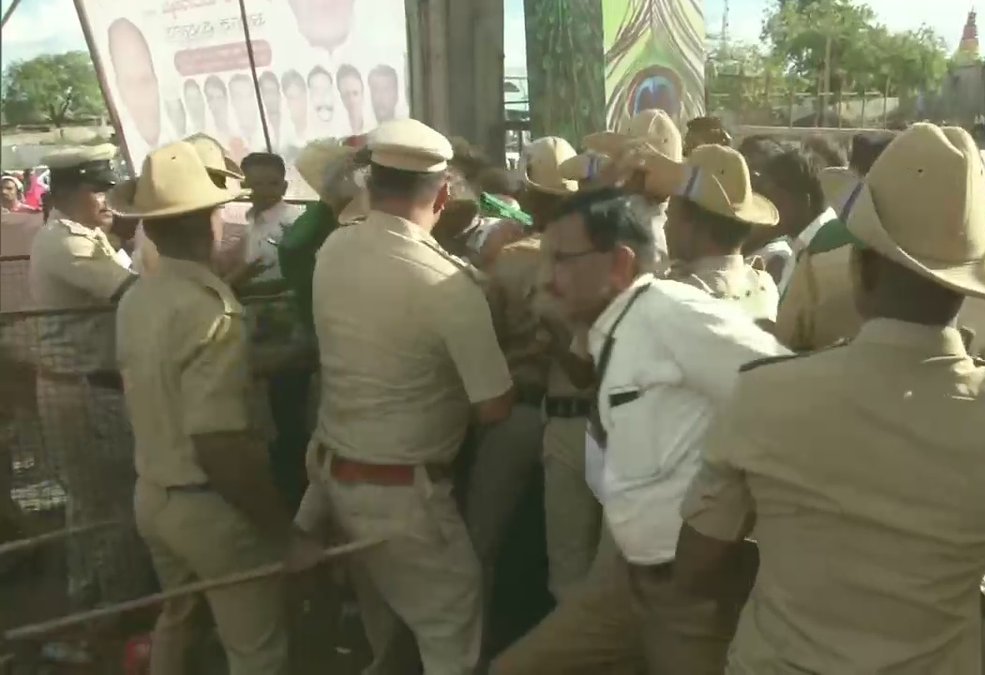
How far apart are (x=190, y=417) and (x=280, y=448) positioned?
1.12 metres

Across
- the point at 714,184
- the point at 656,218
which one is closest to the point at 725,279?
the point at 714,184

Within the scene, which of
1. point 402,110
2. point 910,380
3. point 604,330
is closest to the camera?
point 910,380

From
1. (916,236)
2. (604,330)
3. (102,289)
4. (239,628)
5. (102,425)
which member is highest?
(916,236)

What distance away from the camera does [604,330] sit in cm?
258

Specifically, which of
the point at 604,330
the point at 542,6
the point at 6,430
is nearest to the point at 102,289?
the point at 6,430

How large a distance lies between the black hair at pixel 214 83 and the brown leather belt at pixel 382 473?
5003 mm

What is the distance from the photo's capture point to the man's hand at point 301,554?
3.24m

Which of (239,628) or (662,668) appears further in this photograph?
(239,628)

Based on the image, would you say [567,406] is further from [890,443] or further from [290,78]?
[290,78]

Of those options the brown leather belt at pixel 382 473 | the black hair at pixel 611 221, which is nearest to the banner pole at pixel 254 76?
the brown leather belt at pixel 382 473

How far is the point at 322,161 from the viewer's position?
13.9 ft

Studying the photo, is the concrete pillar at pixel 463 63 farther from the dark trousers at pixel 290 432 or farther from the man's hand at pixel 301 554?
the man's hand at pixel 301 554

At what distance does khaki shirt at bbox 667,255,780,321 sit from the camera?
2.99 meters

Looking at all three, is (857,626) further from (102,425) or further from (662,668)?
(102,425)
